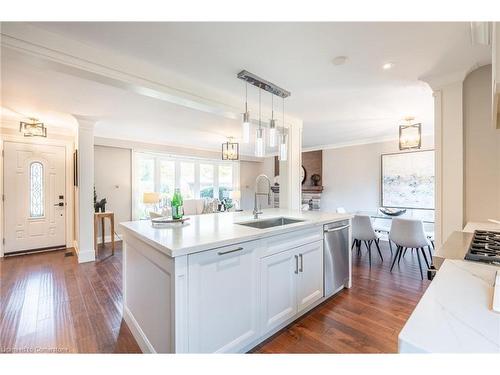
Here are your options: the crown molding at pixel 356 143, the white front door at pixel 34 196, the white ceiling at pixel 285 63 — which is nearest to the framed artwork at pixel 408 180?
the crown molding at pixel 356 143

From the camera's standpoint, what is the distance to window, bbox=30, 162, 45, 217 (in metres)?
4.15

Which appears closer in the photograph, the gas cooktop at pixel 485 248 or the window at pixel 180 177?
the gas cooktop at pixel 485 248

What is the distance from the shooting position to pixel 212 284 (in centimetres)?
142

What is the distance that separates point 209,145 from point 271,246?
5145 mm

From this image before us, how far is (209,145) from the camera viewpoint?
650 centimetres

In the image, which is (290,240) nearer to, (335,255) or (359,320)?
(335,255)

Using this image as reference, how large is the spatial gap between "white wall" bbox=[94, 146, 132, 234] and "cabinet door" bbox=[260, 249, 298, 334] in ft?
14.7

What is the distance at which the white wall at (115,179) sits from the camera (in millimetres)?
5016

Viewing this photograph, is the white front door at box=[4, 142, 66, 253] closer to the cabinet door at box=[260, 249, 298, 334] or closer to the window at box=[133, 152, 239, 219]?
the window at box=[133, 152, 239, 219]

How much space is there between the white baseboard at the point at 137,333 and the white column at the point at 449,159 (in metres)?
2.84

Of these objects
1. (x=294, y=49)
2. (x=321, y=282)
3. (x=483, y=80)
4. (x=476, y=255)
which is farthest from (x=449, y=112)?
(x=321, y=282)

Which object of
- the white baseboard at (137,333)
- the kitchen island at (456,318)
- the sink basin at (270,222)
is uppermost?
the kitchen island at (456,318)

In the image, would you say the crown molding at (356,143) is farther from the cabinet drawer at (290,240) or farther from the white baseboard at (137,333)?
the white baseboard at (137,333)
